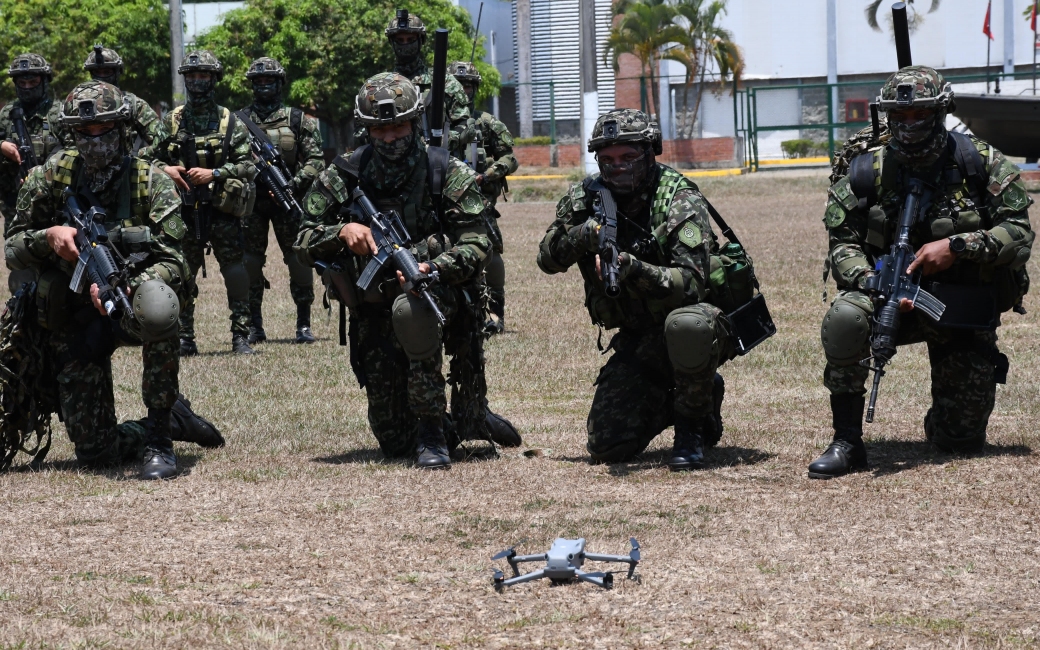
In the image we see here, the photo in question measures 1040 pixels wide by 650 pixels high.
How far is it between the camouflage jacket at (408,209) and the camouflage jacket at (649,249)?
0.37 metres

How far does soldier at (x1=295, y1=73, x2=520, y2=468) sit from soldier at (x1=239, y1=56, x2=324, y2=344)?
4.23m

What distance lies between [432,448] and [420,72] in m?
4.37

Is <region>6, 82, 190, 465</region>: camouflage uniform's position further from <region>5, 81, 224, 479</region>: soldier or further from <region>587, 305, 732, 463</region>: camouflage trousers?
<region>587, 305, 732, 463</region>: camouflage trousers

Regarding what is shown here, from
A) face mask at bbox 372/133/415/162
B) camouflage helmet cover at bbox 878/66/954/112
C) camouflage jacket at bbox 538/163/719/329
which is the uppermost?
camouflage helmet cover at bbox 878/66/954/112

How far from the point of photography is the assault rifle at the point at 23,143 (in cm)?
1086

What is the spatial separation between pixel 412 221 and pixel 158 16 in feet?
131

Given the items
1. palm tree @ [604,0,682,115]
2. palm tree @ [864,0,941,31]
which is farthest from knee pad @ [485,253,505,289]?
palm tree @ [864,0,941,31]

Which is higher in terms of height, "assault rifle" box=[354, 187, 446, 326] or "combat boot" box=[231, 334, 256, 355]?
"assault rifle" box=[354, 187, 446, 326]

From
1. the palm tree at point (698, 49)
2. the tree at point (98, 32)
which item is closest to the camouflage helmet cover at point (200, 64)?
the palm tree at point (698, 49)

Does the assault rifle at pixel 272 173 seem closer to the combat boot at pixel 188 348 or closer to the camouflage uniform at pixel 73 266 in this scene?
the combat boot at pixel 188 348

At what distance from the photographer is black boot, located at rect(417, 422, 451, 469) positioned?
22.2 ft

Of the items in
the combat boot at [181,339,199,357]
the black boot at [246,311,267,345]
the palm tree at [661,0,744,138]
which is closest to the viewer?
the combat boot at [181,339,199,357]

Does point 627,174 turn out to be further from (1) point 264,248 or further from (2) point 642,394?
(1) point 264,248

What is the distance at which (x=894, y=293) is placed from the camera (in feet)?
20.7
